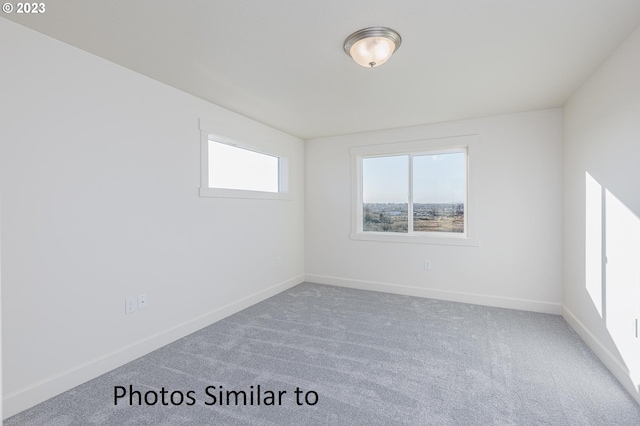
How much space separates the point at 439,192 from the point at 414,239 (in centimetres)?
71

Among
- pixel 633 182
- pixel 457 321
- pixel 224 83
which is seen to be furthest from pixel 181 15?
pixel 457 321

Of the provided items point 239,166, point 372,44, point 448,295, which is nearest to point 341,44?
point 372,44

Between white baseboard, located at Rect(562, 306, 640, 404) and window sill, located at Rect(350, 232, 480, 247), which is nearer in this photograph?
white baseboard, located at Rect(562, 306, 640, 404)

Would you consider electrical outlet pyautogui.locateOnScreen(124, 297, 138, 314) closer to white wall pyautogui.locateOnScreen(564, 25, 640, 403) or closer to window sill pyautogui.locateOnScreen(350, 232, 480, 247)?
window sill pyautogui.locateOnScreen(350, 232, 480, 247)

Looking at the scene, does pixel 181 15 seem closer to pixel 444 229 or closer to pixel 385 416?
pixel 385 416

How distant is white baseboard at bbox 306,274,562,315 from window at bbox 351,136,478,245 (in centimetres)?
64

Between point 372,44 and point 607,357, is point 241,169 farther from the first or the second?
point 607,357

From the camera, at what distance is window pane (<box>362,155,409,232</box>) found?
4523 millimetres

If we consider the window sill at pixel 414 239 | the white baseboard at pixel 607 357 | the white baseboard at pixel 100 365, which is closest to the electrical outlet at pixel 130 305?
the white baseboard at pixel 100 365

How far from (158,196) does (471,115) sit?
350cm

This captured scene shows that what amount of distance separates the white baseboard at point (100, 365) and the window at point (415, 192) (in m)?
2.30

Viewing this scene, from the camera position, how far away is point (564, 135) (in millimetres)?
3457

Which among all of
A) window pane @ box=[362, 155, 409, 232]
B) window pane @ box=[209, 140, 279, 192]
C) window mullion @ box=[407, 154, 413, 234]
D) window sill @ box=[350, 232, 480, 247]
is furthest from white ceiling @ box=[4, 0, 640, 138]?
window sill @ box=[350, 232, 480, 247]

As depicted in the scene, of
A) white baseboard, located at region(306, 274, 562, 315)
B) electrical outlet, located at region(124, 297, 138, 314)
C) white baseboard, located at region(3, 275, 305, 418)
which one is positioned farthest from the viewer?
white baseboard, located at region(306, 274, 562, 315)
